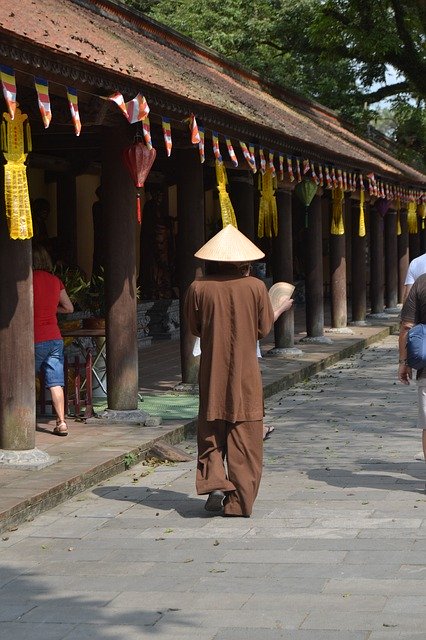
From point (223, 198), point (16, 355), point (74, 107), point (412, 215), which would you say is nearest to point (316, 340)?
point (223, 198)

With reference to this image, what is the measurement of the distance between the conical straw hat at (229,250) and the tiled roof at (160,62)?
1.69m

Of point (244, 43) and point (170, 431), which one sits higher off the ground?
point (244, 43)

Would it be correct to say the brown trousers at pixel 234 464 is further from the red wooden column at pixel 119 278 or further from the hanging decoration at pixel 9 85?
the red wooden column at pixel 119 278

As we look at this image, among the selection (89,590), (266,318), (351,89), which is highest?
(351,89)

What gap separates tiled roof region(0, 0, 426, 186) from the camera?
8672 millimetres

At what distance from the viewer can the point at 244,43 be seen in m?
32.6

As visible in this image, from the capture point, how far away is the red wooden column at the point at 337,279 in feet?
69.5

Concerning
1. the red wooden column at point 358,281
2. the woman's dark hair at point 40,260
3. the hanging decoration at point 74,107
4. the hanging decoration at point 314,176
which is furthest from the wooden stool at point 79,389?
the red wooden column at point 358,281

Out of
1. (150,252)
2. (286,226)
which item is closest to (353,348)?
(286,226)

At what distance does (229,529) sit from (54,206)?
40.2 feet

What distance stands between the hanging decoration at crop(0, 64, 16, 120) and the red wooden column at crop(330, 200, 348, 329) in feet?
44.8

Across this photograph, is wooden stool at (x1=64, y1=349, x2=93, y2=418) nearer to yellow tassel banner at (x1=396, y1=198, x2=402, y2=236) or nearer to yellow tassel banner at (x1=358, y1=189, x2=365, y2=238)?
yellow tassel banner at (x1=358, y1=189, x2=365, y2=238)

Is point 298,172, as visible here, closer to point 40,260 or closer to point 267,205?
point 267,205

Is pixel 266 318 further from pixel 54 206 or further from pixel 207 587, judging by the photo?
pixel 54 206
